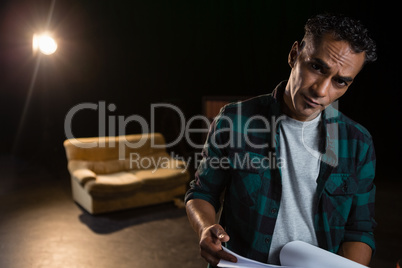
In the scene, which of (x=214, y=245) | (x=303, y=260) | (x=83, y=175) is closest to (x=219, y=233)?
(x=214, y=245)

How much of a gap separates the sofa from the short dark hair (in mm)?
3835

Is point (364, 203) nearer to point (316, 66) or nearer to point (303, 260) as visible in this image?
point (303, 260)

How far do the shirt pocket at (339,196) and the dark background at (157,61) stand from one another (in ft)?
19.5

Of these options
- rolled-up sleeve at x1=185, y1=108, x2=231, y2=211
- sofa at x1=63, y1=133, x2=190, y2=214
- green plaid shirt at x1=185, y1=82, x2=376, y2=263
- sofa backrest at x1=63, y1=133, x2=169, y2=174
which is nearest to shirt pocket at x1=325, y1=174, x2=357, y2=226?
green plaid shirt at x1=185, y1=82, x2=376, y2=263

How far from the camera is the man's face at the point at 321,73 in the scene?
1.02 m

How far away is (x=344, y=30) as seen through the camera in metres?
1.01

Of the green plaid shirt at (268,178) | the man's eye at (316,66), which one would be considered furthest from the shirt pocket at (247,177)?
the man's eye at (316,66)

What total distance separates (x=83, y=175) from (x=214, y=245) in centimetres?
385

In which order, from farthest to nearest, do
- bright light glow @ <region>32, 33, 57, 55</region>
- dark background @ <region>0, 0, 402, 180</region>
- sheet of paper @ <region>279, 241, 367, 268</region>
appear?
1. dark background @ <region>0, 0, 402, 180</region>
2. bright light glow @ <region>32, 33, 57, 55</region>
3. sheet of paper @ <region>279, 241, 367, 268</region>

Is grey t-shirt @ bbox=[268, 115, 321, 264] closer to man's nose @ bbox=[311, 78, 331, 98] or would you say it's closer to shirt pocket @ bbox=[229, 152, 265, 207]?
shirt pocket @ bbox=[229, 152, 265, 207]

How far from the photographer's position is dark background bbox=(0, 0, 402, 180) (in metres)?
6.77

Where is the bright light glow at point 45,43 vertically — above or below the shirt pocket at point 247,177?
above

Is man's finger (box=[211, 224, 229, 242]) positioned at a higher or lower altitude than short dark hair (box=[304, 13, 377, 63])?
lower

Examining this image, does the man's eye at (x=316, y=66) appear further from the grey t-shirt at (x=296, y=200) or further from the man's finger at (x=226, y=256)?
the man's finger at (x=226, y=256)
